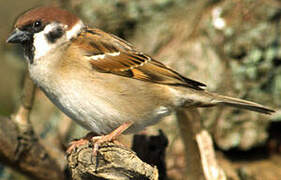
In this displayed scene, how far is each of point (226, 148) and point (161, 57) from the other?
1.22 m

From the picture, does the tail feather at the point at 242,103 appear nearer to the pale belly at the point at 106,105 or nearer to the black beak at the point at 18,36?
the pale belly at the point at 106,105

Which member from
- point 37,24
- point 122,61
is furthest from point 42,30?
point 122,61

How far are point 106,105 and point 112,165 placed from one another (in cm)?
52

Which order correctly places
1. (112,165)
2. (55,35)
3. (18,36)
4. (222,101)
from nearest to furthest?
(112,165)
(18,36)
(55,35)
(222,101)

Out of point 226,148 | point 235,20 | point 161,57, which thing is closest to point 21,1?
point 161,57

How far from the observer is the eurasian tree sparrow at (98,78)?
8.98ft

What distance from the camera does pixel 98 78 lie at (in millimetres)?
2799

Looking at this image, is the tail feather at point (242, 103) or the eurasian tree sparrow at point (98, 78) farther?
the tail feather at point (242, 103)

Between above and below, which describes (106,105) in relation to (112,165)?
above

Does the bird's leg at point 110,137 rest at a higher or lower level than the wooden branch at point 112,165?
higher

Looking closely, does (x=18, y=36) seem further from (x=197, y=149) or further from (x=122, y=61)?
(x=197, y=149)

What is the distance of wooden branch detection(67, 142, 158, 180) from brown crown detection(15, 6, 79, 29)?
3.09ft

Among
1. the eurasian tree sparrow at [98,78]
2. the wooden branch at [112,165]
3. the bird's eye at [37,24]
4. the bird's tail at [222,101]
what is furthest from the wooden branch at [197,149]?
the bird's eye at [37,24]

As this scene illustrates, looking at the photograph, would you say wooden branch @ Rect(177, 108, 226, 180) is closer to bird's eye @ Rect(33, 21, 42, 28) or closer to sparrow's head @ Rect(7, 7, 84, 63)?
sparrow's head @ Rect(7, 7, 84, 63)
